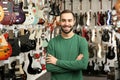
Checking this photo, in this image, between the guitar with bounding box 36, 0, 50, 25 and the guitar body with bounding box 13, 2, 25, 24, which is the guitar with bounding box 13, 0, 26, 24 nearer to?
the guitar body with bounding box 13, 2, 25, 24

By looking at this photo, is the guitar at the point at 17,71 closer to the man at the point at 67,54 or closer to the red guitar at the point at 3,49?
the red guitar at the point at 3,49

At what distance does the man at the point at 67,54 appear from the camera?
8.95 ft

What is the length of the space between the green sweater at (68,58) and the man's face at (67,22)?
12cm

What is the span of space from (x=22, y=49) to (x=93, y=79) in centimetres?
271

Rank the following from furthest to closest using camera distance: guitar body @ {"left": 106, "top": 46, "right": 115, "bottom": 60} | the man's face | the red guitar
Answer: guitar body @ {"left": 106, "top": 46, "right": 115, "bottom": 60}
the red guitar
the man's face

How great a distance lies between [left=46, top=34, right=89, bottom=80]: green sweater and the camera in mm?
2735

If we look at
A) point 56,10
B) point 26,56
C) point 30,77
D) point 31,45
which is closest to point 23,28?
point 31,45

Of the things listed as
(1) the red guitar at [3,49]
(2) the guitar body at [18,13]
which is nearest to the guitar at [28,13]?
(2) the guitar body at [18,13]

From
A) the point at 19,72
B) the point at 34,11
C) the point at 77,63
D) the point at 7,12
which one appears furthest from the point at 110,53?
the point at 77,63

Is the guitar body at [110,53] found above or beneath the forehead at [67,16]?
beneath

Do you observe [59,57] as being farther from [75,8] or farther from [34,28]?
[75,8]

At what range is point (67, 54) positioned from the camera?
276 centimetres

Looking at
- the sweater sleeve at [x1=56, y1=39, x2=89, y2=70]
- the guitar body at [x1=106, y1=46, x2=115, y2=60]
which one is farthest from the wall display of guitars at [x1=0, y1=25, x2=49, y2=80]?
the guitar body at [x1=106, y1=46, x2=115, y2=60]

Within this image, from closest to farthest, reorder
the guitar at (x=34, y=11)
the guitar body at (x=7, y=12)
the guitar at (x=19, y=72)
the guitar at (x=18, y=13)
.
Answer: the guitar body at (x=7, y=12), the guitar at (x=18, y=13), the guitar at (x=19, y=72), the guitar at (x=34, y=11)
